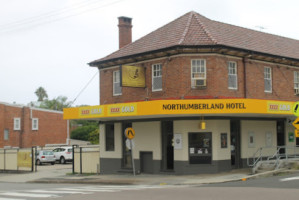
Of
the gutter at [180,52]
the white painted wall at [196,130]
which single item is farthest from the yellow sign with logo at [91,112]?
the white painted wall at [196,130]

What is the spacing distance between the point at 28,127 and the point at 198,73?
112ft

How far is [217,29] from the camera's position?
26.3 metres

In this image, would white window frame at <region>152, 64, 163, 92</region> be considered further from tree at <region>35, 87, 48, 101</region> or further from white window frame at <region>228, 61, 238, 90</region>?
tree at <region>35, 87, 48, 101</region>

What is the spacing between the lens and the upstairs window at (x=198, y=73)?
22.8 m

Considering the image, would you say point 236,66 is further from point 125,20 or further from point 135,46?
point 125,20

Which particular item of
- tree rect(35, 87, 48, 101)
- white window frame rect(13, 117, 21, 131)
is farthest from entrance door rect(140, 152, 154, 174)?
tree rect(35, 87, 48, 101)

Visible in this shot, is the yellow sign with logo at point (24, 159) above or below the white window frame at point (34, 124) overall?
below

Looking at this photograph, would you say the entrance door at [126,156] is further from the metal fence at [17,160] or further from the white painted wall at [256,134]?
the metal fence at [17,160]

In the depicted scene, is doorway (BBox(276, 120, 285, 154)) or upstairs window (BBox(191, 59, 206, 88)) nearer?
upstairs window (BBox(191, 59, 206, 88))

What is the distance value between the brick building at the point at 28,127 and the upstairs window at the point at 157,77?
30.4 meters

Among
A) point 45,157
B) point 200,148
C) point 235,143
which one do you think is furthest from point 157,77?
point 45,157

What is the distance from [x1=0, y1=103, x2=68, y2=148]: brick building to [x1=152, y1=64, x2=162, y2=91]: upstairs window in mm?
30406

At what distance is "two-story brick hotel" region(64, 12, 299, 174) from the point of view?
22.2 m

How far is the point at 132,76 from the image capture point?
24.1m
